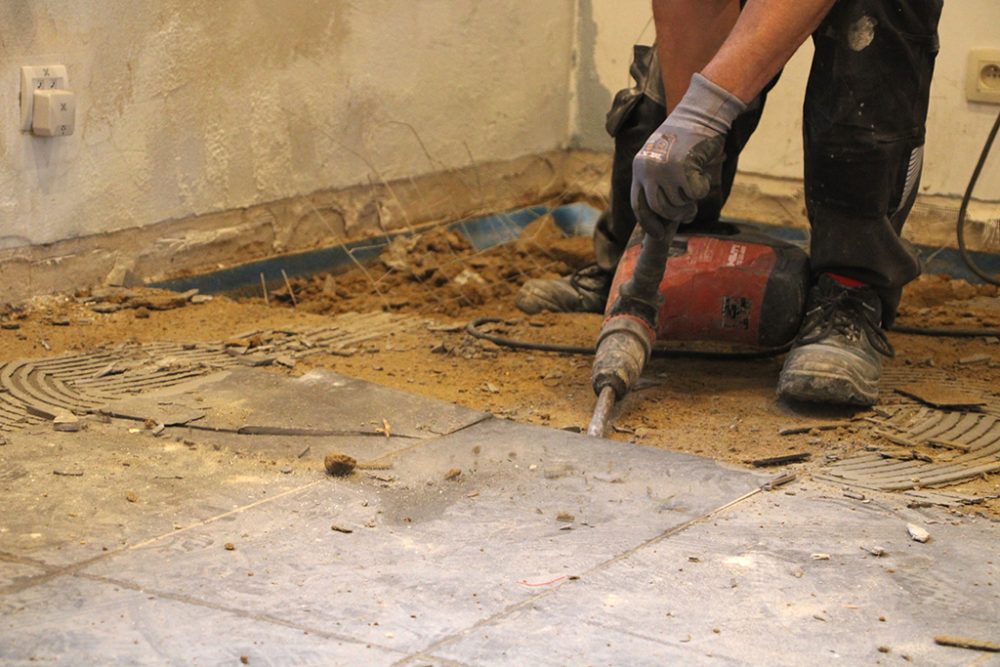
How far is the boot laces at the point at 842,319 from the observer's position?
217 cm

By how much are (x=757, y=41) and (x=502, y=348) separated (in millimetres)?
806

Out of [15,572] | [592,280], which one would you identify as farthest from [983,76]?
[15,572]

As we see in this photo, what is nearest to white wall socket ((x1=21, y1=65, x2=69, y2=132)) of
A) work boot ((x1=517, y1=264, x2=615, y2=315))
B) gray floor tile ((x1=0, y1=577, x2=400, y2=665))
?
work boot ((x1=517, y1=264, x2=615, y2=315))

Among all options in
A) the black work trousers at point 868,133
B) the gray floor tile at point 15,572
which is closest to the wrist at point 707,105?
the black work trousers at point 868,133

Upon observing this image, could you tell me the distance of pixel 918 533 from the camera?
1608mm

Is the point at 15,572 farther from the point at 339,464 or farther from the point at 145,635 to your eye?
the point at 339,464

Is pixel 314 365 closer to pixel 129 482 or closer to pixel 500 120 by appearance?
pixel 129 482

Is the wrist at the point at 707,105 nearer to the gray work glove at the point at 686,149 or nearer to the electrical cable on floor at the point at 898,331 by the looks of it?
the gray work glove at the point at 686,149

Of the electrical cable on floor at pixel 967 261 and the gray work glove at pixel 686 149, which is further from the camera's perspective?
the electrical cable on floor at pixel 967 261

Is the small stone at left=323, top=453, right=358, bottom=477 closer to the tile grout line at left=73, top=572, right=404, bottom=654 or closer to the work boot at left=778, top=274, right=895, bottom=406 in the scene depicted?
the tile grout line at left=73, top=572, right=404, bottom=654

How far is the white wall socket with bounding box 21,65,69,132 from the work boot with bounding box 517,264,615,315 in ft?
3.36

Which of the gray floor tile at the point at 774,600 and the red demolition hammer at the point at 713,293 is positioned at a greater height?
the red demolition hammer at the point at 713,293

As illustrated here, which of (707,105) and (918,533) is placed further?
(707,105)

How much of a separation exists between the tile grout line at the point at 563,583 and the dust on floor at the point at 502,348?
20 centimetres
